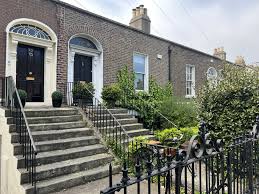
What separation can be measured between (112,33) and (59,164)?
7.94 m

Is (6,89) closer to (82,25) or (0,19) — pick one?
(0,19)

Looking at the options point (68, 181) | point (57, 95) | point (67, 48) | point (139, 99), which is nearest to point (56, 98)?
point (57, 95)

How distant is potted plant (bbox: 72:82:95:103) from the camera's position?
10.3 meters

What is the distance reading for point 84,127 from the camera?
27.0ft

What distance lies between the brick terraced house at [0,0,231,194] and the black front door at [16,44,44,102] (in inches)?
1.4

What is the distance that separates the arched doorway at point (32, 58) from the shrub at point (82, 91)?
827 millimetres

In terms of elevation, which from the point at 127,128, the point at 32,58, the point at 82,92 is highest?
the point at 32,58

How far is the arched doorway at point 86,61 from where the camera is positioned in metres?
10.8

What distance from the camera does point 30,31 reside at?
9.49m

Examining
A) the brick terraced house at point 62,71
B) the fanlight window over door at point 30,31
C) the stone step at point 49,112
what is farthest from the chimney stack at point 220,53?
the stone step at point 49,112

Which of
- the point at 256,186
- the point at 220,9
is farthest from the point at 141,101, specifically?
the point at 256,186

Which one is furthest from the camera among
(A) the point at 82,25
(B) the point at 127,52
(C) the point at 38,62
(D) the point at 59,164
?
(B) the point at 127,52

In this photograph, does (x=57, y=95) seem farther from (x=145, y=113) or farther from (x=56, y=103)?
(x=145, y=113)

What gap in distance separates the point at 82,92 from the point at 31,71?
201cm
